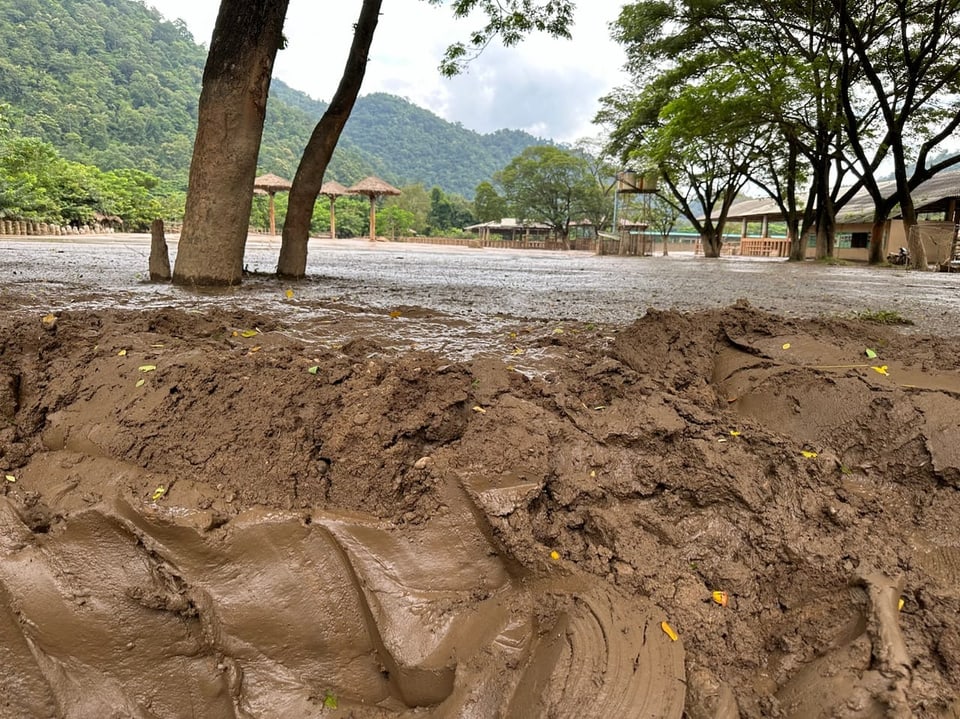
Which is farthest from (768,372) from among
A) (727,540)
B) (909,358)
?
(727,540)

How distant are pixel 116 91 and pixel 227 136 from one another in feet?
228

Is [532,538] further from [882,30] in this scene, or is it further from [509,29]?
[882,30]

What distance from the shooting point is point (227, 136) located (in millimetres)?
4809

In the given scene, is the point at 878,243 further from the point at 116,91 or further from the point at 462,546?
the point at 116,91

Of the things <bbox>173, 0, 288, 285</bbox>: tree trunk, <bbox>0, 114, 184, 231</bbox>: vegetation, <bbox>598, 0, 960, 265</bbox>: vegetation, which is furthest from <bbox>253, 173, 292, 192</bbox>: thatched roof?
<bbox>173, 0, 288, 285</bbox>: tree trunk

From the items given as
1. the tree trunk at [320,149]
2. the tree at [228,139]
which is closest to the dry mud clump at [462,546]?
the tree at [228,139]

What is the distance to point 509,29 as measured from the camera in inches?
345

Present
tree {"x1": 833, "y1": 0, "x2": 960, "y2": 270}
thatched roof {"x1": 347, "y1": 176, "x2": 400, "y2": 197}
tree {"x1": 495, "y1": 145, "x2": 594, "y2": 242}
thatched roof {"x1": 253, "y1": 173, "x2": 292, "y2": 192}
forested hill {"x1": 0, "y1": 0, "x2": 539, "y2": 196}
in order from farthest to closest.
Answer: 1. tree {"x1": 495, "y1": 145, "x2": 594, "y2": 242}
2. forested hill {"x1": 0, "y1": 0, "x2": 539, "y2": 196}
3. thatched roof {"x1": 347, "y1": 176, "x2": 400, "y2": 197}
4. thatched roof {"x1": 253, "y1": 173, "x2": 292, "y2": 192}
5. tree {"x1": 833, "y1": 0, "x2": 960, "y2": 270}

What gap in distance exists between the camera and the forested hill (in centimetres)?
4791

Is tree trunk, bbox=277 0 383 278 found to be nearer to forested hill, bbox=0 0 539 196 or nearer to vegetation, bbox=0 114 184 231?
vegetation, bbox=0 114 184 231

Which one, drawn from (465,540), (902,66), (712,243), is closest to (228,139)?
(465,540)

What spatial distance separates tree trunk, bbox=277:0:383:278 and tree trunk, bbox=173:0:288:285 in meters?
1.16

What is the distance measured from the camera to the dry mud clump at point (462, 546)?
1.38m

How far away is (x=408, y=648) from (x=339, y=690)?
0.68 feet
